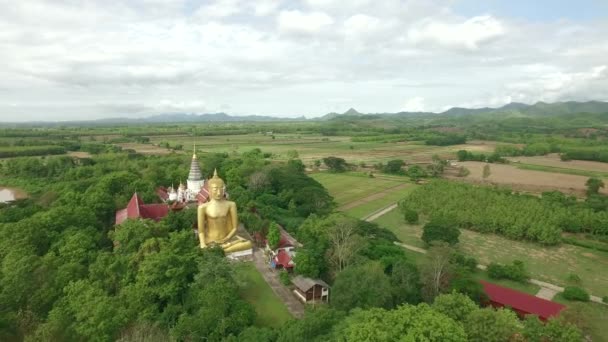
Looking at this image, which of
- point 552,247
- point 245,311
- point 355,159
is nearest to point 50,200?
point 245,311

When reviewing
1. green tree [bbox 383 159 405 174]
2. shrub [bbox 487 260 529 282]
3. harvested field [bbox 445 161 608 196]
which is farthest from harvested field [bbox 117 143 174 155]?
shrub [bbox 487 260 529 282]

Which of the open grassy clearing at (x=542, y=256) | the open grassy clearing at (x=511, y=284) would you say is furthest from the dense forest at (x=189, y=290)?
the open grassy clearing at (x=542, y=256)

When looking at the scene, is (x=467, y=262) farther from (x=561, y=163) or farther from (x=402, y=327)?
(x=561, y=163)

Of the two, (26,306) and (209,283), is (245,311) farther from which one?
(26,306)

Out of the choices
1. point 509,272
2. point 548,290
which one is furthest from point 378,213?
point 548,290

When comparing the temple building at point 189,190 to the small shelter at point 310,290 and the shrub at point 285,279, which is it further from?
the small shelter at point 310,290

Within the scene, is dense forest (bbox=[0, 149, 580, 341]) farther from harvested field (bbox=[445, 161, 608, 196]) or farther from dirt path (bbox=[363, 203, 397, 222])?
harvested field (bbox=[445, 161, 608, 196])
